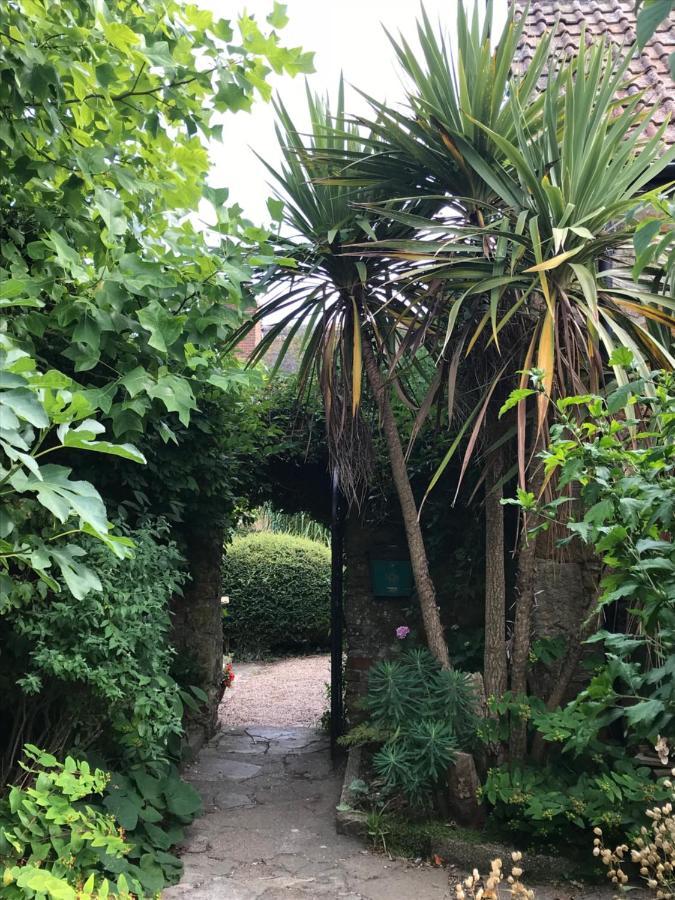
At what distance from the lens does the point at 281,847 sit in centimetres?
388

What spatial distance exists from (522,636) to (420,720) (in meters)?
0.70

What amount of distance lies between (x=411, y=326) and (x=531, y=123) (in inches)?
50.6

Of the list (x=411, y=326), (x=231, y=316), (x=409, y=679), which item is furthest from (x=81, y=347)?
(x=409, y=679)

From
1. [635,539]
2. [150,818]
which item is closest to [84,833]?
[150,818]

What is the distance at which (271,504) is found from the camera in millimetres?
6723

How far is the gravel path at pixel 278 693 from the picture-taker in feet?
23.5

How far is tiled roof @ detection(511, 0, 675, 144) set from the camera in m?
5.48

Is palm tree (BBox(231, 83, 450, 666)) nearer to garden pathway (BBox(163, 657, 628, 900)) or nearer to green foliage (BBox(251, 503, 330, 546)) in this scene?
garden pathway (BBox(163, 657, 628, 900))

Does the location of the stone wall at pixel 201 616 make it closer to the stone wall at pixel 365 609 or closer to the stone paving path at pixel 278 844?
the stone paving path at pixel 278 844

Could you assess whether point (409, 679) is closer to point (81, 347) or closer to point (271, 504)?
point (81, 347)

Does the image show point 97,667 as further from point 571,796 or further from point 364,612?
point 364,612

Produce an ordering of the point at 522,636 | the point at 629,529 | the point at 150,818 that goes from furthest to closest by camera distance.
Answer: the point at 522,636 → the point at 150,818 → the point at 629,529

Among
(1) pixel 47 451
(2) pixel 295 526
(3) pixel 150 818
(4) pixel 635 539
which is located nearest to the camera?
(1) pixel 47 451

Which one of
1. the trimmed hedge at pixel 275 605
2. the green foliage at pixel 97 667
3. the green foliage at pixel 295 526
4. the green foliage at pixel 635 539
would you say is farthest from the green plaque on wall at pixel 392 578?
the green foliage at pixel 295 526
